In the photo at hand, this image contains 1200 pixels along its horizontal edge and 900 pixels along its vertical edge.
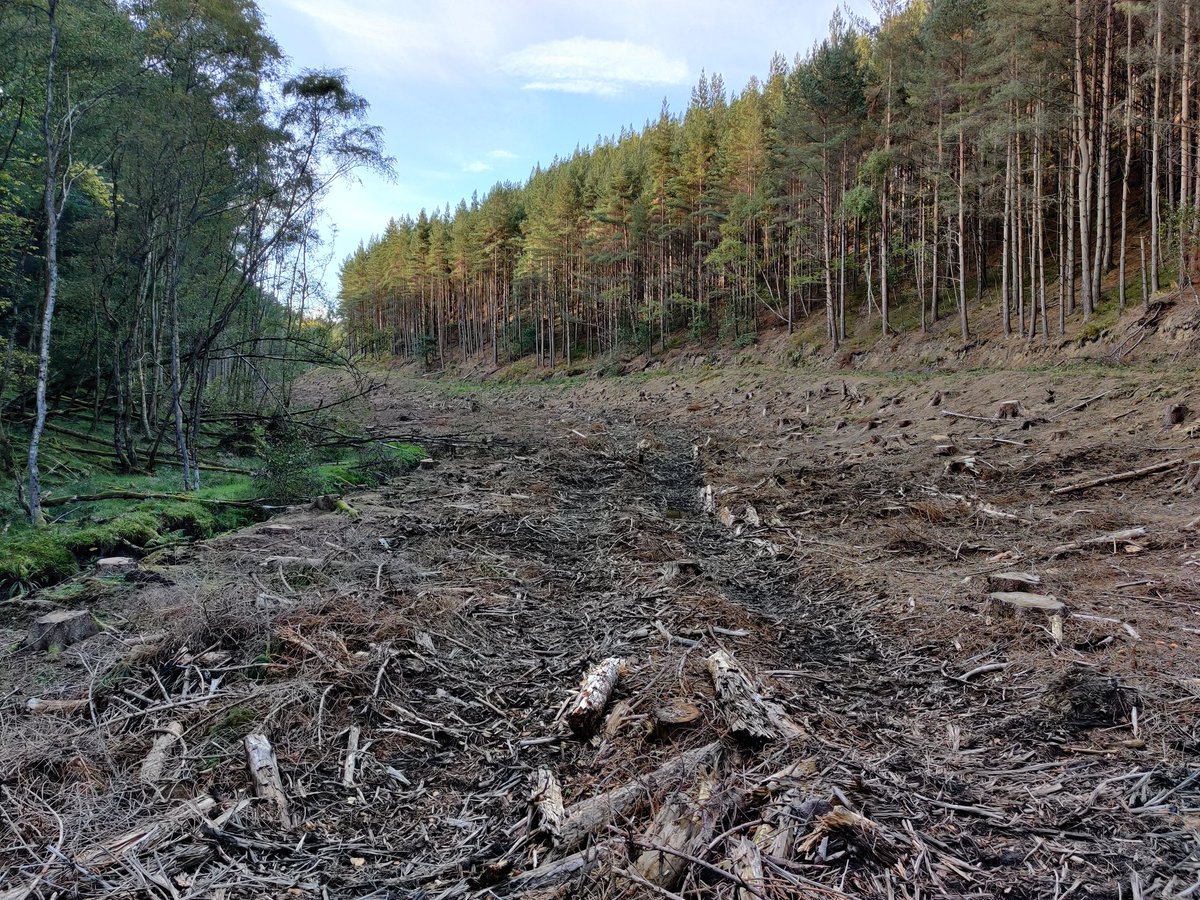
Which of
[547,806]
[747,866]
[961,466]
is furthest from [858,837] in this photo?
[961,466]

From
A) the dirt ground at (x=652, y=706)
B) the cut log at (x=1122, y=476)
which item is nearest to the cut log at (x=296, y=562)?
the dirt ground at (x=652, y=706)

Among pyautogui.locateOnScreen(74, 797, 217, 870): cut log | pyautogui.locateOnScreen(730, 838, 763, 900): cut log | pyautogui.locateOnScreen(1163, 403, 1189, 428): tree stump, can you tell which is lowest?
pyautogui.locateOnScreen(74, 797, 217, 870): cut log

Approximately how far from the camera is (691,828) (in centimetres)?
242

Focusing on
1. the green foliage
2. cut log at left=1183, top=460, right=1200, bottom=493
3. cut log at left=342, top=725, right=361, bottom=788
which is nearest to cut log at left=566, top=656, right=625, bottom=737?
cut log at left=342, top=725, right=361, bottom=788

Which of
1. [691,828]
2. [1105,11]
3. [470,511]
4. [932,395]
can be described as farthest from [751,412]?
[691,828]

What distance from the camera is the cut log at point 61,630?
4.72m

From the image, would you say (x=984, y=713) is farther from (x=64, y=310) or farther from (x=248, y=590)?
(x=64, y=310)

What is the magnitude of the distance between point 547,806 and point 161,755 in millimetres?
2183

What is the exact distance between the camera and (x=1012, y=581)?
5078 millimetres

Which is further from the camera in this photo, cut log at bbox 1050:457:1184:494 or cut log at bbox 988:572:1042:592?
cut log at bbox 1050:457:1184:494

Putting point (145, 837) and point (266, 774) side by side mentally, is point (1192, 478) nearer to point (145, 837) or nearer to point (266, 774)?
point (266, 774)

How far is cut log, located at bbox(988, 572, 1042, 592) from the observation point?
197 inches

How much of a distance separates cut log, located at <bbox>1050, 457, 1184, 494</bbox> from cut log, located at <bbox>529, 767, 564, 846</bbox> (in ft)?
25.7

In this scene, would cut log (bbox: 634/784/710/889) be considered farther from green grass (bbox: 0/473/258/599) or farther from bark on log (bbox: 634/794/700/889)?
green grass (bbox: 0/473/258/599)
